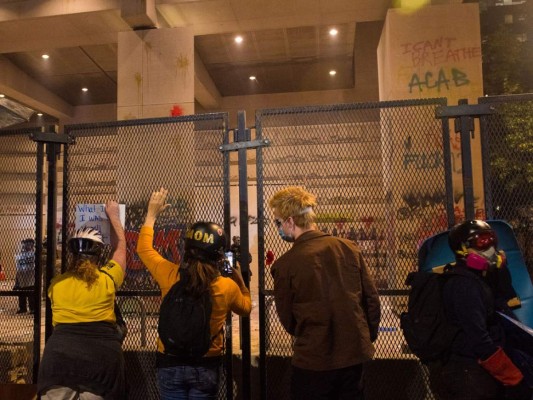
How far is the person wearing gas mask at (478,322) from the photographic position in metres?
2.17

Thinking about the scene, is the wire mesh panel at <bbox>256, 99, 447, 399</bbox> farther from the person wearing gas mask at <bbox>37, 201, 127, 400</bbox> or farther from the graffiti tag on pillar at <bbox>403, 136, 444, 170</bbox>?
the person wearing gas mask at <bbox>37, 201, 127, 400</bbox>

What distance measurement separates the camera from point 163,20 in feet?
28.3

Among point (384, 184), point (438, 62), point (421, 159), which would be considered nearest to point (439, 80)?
point (438, 62)

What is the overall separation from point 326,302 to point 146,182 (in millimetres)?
1975

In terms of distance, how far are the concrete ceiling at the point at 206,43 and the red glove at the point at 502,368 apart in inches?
278

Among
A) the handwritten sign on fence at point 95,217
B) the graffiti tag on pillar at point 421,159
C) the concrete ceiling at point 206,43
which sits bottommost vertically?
the handwritten sign on fence at point 95,217

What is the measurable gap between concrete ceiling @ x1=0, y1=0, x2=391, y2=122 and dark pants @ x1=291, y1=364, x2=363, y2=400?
7.01 m

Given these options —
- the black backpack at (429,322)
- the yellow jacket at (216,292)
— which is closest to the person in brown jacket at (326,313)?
the black backpack at (429,322)

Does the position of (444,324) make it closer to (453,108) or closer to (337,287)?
(337,287)

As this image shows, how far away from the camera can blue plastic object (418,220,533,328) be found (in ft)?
9.00

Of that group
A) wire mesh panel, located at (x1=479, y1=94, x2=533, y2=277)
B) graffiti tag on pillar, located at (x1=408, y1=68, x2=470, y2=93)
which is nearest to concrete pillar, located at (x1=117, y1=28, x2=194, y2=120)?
graffiti tag on pillar, located at (x1=408, y1=68, x2=470, y2=93)

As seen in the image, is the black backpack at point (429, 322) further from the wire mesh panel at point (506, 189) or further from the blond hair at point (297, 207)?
the wire mesh panel at point (506, 189)

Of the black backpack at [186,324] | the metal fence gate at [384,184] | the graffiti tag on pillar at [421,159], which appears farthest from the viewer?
the graffiti tag on pillar at [421,159]

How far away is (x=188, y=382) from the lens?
101 inches
